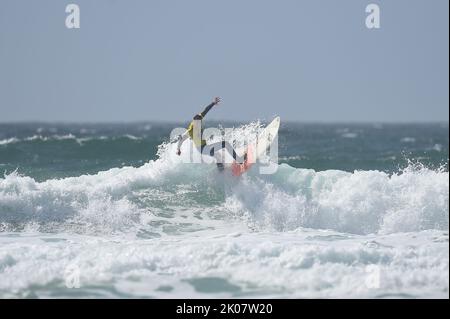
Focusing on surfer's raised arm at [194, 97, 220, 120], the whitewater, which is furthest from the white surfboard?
surfer's raised arm at [194, 97, 220, 120]

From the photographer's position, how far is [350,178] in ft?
48.5

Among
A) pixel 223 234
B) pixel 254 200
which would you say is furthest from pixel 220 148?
→ pixel 223 234

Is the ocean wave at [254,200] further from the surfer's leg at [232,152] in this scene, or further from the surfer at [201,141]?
the surfer at [201,141]

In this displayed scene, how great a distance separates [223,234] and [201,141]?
110 inches

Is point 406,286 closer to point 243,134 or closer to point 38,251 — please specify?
point 38,251

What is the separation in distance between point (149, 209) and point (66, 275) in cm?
476

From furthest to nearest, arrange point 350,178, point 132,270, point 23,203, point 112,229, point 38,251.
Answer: point 350,178 < point 23,203 < point 112,229 < point 38,251 < point 132,270

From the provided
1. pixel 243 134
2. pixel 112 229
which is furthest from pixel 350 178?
pixel 112 229

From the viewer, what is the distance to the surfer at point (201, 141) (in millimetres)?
13781

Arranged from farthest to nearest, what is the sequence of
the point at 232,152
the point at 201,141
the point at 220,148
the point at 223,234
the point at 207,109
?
the point at 220,148
the point at 232,152
the point at 201,141
the point at 207,109
the point at 223,234

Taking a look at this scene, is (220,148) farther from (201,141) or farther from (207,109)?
(207,109)

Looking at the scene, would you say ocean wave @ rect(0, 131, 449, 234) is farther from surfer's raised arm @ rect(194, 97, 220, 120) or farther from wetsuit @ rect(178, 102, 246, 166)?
surfer's raised arm @ rect(194, 97, 220, 120)

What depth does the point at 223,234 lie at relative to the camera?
40.8ft

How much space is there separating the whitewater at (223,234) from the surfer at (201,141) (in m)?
0.53
